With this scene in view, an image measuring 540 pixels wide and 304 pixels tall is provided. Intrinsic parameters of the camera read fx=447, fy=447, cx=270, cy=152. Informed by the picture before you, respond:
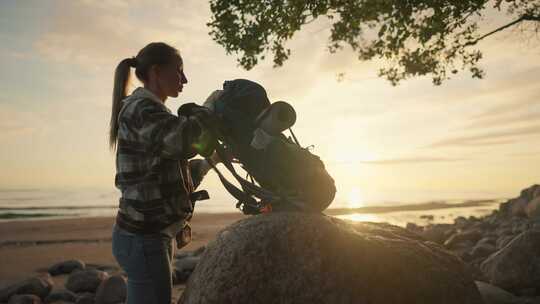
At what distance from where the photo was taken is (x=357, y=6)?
11.0 m

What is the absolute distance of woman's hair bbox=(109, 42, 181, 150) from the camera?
9.99 ft

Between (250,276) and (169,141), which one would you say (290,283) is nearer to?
(250,276)

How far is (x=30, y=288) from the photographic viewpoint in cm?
758

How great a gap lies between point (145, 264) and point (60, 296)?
573 cm

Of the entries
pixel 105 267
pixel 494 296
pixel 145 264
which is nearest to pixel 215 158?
pixel 145 264

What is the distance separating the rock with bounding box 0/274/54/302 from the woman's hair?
19.0ft

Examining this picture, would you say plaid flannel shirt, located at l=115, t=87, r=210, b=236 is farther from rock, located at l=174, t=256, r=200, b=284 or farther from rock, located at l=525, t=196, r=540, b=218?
rock, located at l=525, t=196, r=540, b=218

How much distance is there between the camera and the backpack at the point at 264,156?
3.33 meters

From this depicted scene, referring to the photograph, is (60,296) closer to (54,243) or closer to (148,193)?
A: (148,193)

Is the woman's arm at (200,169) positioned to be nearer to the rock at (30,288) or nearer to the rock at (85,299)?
the rock at (85,299)

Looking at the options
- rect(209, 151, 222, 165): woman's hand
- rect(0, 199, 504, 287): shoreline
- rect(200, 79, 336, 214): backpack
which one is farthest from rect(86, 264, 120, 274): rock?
rect(200, 79, 336, 214): backpack

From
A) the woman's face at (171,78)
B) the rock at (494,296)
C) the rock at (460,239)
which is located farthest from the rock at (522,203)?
the woman's face at (171,78)

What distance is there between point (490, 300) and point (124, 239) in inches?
167

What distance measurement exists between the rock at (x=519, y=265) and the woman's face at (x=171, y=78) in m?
5.05
